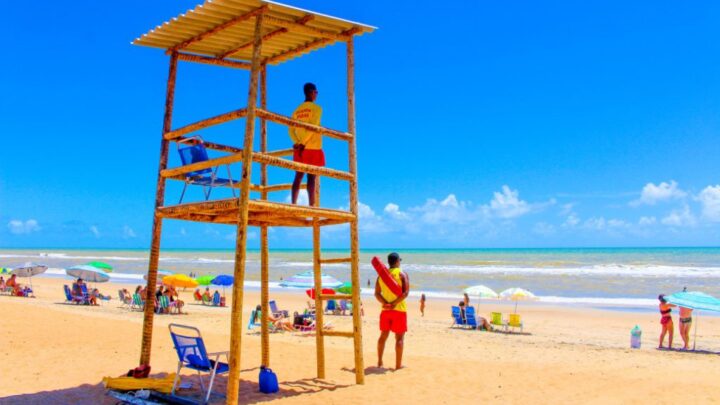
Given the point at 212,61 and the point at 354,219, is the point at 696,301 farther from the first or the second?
the point at 212,61

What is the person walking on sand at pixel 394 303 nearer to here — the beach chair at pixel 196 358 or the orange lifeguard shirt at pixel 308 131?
the orange lifeguard shirt at pixel 308 131

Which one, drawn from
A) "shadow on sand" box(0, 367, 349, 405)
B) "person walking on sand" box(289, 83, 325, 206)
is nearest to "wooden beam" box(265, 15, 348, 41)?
"person walking on sand" box(289, 83, 325, 206)

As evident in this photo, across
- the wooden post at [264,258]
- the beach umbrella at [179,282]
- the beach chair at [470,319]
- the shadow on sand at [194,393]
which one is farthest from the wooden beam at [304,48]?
the beach umbrella at [179,282]

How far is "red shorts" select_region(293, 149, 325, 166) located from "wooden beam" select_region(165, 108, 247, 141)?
3.72ft

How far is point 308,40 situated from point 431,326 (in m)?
12.3

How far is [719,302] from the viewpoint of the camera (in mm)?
13719

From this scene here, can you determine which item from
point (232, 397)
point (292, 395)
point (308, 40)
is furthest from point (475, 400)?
point (308, 40)

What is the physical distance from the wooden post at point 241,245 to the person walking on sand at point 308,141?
1.23 meters

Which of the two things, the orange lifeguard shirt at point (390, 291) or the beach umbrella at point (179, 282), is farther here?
the beach umbrella at point (179, 282)

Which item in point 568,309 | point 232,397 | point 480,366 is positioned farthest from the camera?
point 568,309

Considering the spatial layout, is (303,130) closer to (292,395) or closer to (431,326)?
(292,395)

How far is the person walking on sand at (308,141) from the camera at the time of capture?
7.68 metres

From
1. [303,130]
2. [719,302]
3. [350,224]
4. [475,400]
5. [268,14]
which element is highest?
[268,14]

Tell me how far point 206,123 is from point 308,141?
4.35ft
